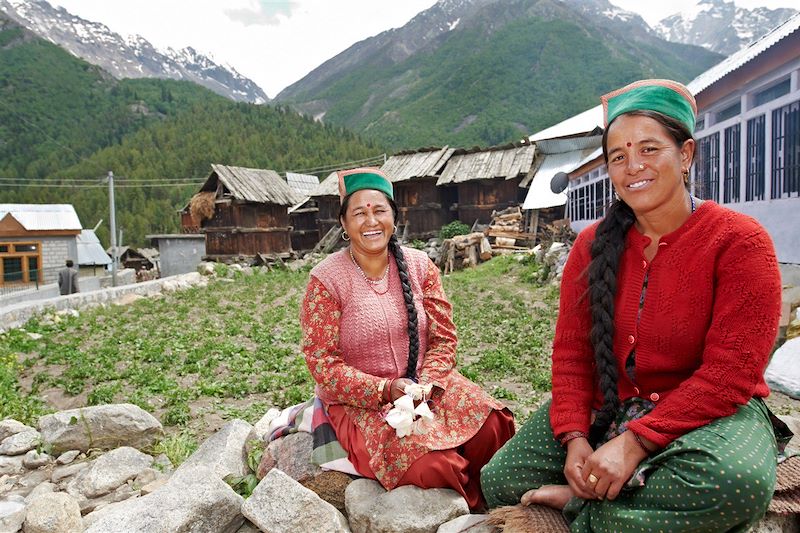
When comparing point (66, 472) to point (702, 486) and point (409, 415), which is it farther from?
point (702, 486)

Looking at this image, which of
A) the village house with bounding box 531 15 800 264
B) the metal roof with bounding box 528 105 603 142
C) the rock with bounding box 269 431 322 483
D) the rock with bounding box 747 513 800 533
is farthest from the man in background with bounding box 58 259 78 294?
the metal roof with bounding box 528 105 603 142

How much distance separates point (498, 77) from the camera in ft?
265

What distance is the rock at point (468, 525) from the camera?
6.79 feet

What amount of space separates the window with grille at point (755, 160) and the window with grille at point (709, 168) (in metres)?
0.76

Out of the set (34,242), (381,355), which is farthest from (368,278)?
(34,242)

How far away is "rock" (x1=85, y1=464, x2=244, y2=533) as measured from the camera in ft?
7.27

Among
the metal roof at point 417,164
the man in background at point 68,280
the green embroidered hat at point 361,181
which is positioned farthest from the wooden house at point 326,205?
the green embroidered hat at point 361,181

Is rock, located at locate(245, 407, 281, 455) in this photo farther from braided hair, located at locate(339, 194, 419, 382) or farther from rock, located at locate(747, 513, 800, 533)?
rock, located at locate(747, 513, 800, 533)

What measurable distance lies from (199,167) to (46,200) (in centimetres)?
1716

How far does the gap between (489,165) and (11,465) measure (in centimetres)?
2003

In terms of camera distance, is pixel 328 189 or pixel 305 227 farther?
pixel 305 227

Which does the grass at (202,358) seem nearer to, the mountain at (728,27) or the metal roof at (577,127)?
the metal roof at (577,127)

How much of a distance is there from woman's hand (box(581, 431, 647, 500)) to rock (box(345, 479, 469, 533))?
0.75 metres

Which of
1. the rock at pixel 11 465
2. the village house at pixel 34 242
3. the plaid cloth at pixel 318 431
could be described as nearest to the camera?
the plaid cloth at pixel 318 431
